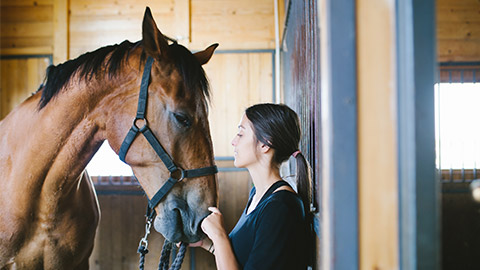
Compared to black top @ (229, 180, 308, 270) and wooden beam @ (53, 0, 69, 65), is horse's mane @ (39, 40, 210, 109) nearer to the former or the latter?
black top @ (229, 180, 308, 270)

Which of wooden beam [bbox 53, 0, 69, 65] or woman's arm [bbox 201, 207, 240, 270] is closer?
woman's arm [bbox 201, 207, 240, 270]

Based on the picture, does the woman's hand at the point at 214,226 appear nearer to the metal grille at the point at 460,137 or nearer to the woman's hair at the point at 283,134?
the woman's hair at the point at 283,134

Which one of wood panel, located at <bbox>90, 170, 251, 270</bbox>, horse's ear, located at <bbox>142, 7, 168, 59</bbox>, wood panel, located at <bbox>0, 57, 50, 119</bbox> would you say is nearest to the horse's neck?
horse's ear, located at <bbox>142, 7, 168, 59</bbox>

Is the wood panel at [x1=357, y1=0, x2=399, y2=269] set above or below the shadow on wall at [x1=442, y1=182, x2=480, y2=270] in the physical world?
above

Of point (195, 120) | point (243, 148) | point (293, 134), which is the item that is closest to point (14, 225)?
point (195, 120)

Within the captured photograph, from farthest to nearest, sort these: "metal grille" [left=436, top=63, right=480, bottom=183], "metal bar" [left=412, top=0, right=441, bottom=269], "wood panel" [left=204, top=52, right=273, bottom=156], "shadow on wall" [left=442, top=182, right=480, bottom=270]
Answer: "wood panel" [left=204, top=52, right=273, bottom=156] → "metal grille" [left=436, top=63, right=480, bottom=183] → "shadow on wall" [left=442, top=182, right=480, bottom=270] → "metal bar" [left=412, top=0, right=441, bottom=269]

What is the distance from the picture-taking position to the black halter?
1077 mm

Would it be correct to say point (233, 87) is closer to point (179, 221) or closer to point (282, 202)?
point (179, 221)

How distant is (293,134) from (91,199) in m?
1.09

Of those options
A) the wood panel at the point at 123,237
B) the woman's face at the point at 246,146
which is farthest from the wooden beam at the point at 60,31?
the woman's face at the point at 246,146

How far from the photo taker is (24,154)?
1.24 meters

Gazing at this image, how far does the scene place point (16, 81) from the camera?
10.3 ft

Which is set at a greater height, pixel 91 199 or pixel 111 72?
pixel 111 72

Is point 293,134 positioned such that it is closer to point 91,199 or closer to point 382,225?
point 382,225
